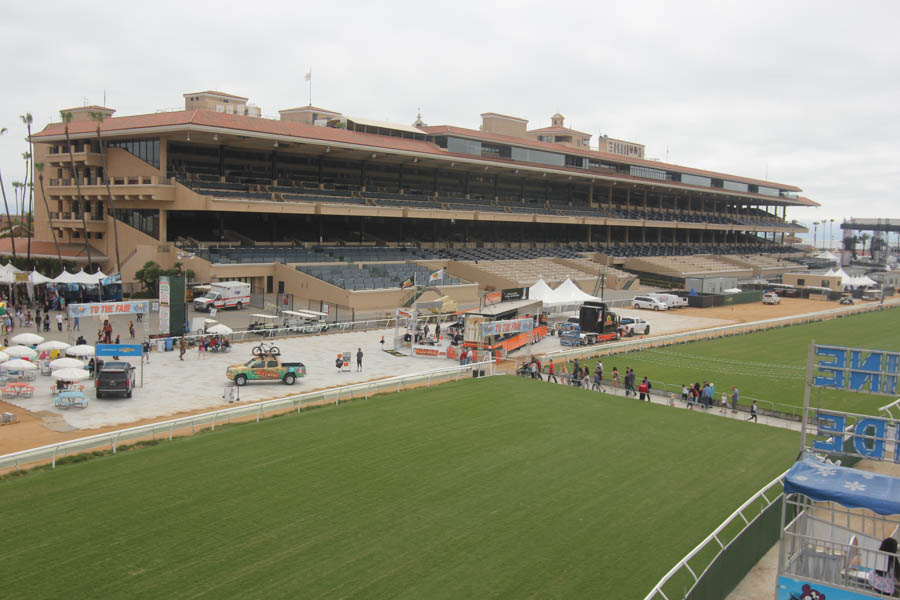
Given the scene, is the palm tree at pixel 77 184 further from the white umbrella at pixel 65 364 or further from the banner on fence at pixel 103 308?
the white umbrella at pixel 65 364

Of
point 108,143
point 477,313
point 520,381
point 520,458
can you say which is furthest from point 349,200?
point 520,458

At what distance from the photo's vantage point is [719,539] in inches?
578

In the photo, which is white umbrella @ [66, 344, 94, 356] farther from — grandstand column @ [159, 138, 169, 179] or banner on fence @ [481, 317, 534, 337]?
grandstand column @ [159, 138, 169, 179]

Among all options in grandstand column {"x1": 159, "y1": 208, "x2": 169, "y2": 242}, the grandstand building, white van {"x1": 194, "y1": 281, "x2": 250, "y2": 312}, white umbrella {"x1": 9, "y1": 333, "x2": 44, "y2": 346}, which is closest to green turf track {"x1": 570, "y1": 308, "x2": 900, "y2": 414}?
the grandstand building

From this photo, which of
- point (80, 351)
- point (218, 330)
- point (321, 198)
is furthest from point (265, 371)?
point (321, 198)

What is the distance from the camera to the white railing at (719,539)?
38.9 ft

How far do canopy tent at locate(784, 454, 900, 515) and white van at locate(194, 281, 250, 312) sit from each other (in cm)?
4218

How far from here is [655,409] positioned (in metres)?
27.9

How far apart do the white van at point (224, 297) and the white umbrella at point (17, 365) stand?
19.8 m

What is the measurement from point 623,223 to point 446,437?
269 feet

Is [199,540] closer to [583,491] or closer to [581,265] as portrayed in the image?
[583,491]

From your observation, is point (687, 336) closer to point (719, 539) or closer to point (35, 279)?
point (719, 539)

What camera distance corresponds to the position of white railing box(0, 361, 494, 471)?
1875 cm

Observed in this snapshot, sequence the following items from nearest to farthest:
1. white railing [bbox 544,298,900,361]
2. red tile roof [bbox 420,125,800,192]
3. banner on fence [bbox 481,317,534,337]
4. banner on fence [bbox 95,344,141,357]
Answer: banner on fence [bbox 95,344,141,357] → banner on fence [bbox 481,317,534,337] → white railing [bbox 544,298,900,361] → red tile roof [bbox 420,125,800,192]
